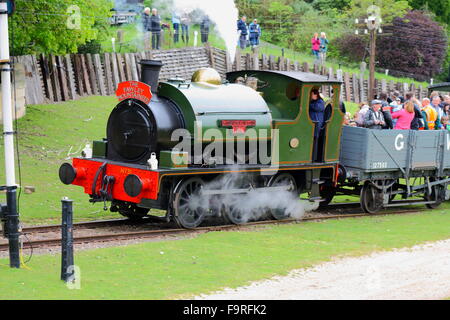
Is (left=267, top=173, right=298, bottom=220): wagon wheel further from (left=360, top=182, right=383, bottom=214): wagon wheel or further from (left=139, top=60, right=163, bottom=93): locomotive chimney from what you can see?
(left=139, top=60, right=163, bottom=93): locomotive chimney

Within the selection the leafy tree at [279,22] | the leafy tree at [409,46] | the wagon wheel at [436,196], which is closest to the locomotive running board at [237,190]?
the wagon wheel at [436,196]

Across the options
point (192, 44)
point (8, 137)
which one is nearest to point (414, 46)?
point (192, 44)

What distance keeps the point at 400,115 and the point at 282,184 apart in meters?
3.96

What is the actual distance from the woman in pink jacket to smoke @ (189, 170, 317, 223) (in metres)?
3.47

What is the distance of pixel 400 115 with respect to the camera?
1702 centimetres

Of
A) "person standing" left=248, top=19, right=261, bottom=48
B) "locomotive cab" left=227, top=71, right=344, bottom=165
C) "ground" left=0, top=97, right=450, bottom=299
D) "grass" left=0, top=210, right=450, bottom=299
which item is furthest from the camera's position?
"person standing" left=248, top=19, right=261, bottom=48

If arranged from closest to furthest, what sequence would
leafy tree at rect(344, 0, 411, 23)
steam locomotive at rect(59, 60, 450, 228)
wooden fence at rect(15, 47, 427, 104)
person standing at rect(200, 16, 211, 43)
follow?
1. steam locomotive at rect(59, 60, 450, 228)
2. wooden fence at rect(15, 47, 427, 104)
3. person standing at rect(200, 16, 211, 43)
4. leafy tree at rect(344, 0, 411, 23)

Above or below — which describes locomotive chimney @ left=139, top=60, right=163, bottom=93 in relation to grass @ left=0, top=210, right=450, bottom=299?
above

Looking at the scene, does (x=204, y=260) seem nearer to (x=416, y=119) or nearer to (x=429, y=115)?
(x=416, y=119)

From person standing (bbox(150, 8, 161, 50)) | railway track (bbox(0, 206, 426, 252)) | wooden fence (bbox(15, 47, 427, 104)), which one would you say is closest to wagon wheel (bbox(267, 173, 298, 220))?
railway track (bbox(0, 206, 426, 252))

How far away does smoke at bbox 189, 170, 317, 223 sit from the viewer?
13.6 meters

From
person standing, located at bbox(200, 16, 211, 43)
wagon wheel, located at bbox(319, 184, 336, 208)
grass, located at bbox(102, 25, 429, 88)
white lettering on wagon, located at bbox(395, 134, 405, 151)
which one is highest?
person standing, located at bbox(200, 16, 211, 43)

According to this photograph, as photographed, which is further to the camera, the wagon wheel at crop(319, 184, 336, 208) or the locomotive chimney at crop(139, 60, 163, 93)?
the wagon wheel at crop(319, 184, 336, 208)

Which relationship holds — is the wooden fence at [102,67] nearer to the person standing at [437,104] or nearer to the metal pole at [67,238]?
the person standing at [437,104]
